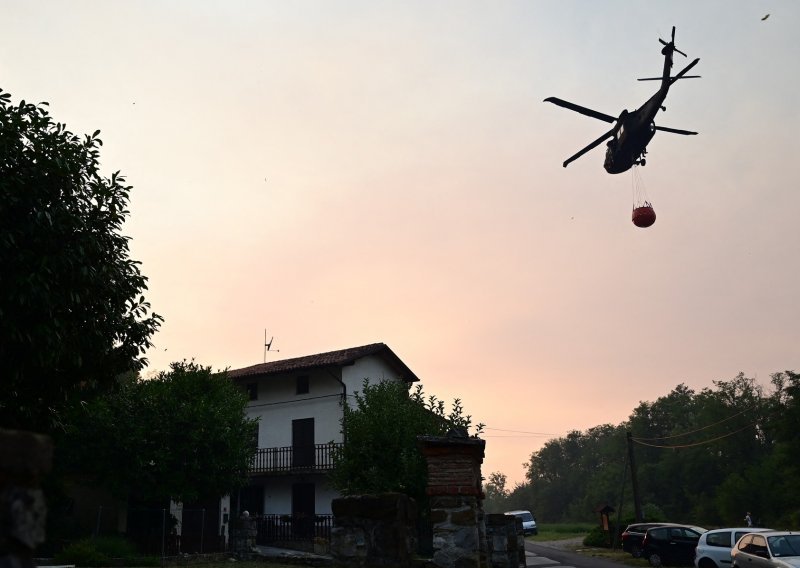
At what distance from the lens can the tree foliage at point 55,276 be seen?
1014 centimetres

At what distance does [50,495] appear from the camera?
78.7 ft

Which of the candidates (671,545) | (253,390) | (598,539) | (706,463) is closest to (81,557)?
(253,390)

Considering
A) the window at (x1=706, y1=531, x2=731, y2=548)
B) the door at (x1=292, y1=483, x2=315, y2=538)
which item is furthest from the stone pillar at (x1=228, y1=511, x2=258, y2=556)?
the window at (x1=706, y1=531, x2=731, y2=548)

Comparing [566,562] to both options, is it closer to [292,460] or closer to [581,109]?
[292,460]

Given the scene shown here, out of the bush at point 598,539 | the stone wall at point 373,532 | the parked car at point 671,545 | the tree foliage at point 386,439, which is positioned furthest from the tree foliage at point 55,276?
the bush at point 598,539

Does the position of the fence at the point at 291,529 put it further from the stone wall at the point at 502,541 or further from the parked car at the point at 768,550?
the parked car at the point at 768,550

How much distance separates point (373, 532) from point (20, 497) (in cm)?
481

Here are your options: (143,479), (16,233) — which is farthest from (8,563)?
(143,479)

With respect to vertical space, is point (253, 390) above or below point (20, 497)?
Result: above

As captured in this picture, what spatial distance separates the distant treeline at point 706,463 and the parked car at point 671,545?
41.6 feet

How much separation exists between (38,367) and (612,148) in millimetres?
16175

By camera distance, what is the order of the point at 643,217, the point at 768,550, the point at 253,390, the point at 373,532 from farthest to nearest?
the point at 253,390 < the point at 643,217 < the point at 768,550 < the point at 373,532

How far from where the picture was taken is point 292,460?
3388 centimetres

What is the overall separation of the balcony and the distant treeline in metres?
15.0
